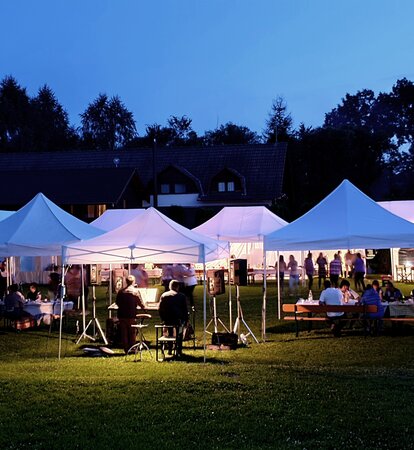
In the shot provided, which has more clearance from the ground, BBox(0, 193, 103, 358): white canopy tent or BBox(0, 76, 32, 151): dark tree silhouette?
BBox(0, 76, 32, 151): dark tree silhouette

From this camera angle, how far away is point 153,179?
159 feet

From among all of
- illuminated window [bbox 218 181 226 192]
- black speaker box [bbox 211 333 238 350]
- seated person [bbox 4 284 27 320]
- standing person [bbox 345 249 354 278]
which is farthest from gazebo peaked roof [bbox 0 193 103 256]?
illuminated window [bbox 218 181 226 192]

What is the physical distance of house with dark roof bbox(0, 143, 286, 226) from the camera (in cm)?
4384

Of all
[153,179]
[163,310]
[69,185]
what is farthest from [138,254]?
[153,179]

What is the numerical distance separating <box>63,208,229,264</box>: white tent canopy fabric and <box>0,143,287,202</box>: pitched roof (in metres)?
34.2

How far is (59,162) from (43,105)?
85.1 ft

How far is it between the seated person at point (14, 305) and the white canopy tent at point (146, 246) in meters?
3.69

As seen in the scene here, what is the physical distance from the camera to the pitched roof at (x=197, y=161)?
49.6 m

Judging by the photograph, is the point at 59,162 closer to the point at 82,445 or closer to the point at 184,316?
the point at 184,316

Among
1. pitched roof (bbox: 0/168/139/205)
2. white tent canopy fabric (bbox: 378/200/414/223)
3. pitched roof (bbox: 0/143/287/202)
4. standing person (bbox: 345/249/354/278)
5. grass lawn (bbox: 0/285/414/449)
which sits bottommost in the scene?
grass lawn (bbox: 0/285/414/449)

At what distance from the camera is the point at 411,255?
102ft

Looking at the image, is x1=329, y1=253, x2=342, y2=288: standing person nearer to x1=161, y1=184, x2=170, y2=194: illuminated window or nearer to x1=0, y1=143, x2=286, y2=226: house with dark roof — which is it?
x1=0, y1=143, x2=286, y2=226: house with dark roof

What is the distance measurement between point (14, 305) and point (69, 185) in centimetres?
2908

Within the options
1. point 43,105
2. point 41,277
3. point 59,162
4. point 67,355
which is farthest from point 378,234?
point 43,105
